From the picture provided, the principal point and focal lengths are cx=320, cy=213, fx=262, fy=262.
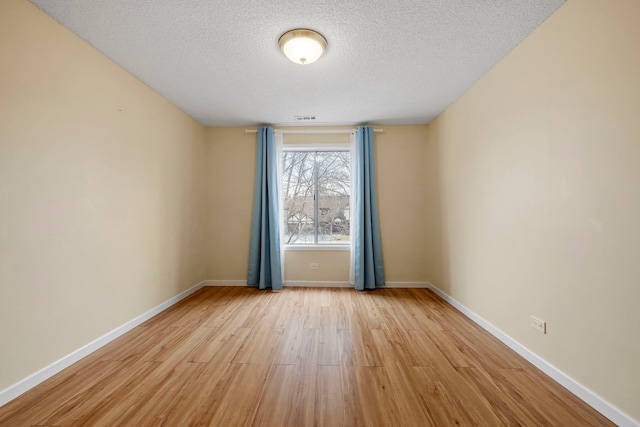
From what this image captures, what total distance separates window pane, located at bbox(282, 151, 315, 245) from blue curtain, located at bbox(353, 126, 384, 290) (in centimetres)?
78

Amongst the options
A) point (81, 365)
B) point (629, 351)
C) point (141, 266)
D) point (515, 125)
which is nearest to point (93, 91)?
point (141, 266)

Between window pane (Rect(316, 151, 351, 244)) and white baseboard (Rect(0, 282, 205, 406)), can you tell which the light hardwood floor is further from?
window pane (Rect(316, 151, 351, 244))

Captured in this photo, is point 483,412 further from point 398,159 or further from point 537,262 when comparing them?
point 398,159

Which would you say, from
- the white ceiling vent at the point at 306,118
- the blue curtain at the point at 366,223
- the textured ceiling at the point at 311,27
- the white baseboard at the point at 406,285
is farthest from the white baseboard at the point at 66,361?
the white baseboard at the point at 406,285

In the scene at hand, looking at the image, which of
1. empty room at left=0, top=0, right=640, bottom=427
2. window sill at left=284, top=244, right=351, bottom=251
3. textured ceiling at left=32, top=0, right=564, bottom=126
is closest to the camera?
empty room at left=0, top=0, right=640, bottom=427

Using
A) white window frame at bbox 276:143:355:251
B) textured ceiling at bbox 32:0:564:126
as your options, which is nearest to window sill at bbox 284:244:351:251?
white window frame at bbox 276:143:355:251

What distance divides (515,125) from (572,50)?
583 mm

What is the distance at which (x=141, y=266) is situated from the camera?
2.72 metres

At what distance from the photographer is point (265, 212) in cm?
397

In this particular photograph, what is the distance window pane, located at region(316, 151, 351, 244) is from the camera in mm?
4277

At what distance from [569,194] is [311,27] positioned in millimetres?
2099

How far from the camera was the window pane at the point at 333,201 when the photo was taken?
4.28 meters

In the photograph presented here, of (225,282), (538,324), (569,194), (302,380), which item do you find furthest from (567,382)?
(225,282)

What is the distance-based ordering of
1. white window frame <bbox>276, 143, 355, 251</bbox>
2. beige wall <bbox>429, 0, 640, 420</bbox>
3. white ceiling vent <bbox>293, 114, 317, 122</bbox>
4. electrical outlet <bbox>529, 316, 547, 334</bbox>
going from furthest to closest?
white window frame <bbox>276, 143, 355, 251</bbox> < white ceiling vent <bbox>293, 114, 317, 122</bbox> < electrical outlet <bbox>529, 316, 547, 334</bbox> < beige wall <bbox>429, 0, 640, 420</bbox>
